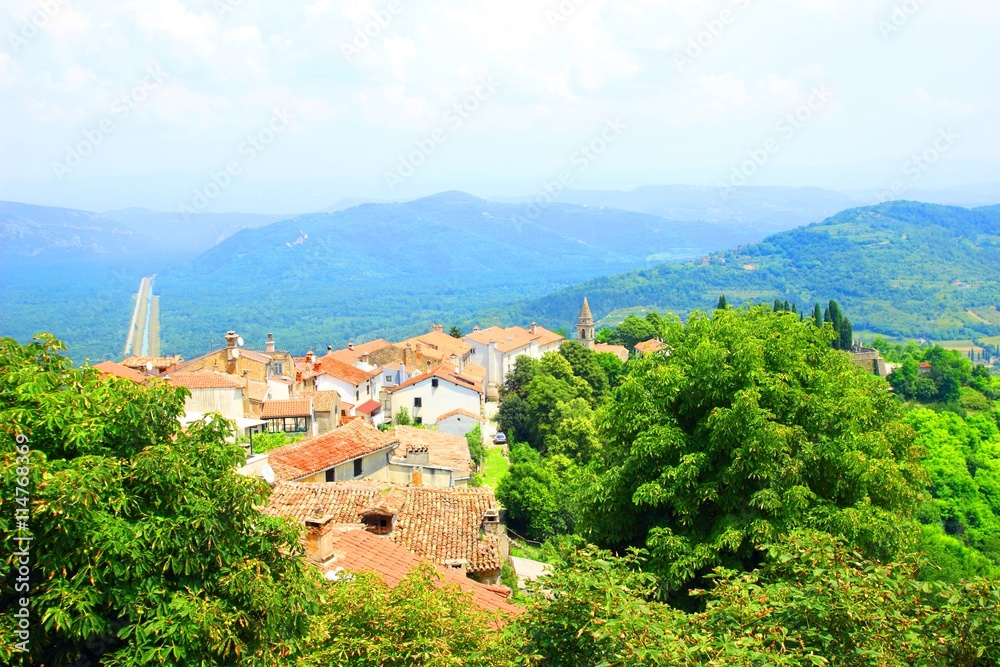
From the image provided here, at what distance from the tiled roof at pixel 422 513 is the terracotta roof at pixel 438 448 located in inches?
263

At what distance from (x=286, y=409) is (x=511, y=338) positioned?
168ft

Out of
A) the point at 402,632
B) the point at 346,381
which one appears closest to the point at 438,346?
the point at 346,381

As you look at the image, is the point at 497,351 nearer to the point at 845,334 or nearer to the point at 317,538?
the point at 845,334

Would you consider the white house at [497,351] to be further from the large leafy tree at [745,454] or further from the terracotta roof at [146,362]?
the large leafy tree at [745,454]

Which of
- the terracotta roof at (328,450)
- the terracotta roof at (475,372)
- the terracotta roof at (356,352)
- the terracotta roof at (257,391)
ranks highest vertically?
the terracotta roof at (328,450)

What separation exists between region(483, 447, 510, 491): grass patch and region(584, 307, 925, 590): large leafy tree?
2141 centimetres

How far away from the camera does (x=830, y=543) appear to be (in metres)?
8.45

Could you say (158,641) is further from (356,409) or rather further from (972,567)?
(356,409)

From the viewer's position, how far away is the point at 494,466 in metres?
40.9

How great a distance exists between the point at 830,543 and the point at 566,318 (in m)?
177

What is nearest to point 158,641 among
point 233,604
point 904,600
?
point 233,604

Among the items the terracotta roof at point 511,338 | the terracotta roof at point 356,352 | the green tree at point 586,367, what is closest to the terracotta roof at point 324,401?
the terracotta roof at point 356,352

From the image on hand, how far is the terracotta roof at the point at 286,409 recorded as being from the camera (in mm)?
30141

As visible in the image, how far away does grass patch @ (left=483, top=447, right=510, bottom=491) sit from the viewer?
122ft
